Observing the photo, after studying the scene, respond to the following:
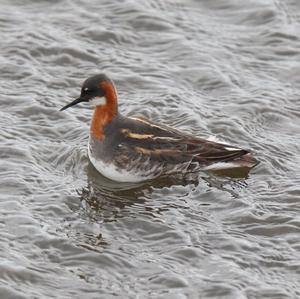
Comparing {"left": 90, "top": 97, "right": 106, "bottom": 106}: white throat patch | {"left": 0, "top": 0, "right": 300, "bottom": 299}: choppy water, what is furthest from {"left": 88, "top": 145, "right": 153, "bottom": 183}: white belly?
{"left": 90, "top": 97, "right": 106, "bottom": 106}: white throat patch

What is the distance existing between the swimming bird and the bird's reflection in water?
4.0 inches

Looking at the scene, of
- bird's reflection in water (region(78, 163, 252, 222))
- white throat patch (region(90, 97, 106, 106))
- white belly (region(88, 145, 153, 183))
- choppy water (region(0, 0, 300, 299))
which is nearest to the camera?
choppy water (region(0, 0, 300, 299))

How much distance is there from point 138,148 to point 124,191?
60 centimetres

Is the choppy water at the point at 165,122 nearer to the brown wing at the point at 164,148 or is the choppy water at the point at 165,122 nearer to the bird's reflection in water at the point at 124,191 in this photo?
the bird's reflection in water at the point at 124,191

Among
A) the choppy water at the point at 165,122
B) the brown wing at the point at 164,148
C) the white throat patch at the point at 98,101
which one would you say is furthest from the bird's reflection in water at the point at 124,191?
the white throat patch at the point at 98,101

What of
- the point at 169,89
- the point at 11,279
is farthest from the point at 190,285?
the point at 169,89

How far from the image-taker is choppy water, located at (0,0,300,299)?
10.7m

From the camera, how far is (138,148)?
12.9 metres

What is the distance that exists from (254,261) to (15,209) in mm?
2912

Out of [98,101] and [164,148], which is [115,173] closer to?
[164,148]

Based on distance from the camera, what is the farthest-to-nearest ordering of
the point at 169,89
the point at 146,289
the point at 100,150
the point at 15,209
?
1. the point at 169,89
2. the point at 100,150
3. the point at 15,209
4. the point at 146,289

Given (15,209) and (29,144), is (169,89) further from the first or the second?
(15,209)

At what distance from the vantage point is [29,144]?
13.4 metres

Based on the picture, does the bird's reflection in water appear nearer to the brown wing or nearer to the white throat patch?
the brown wing
